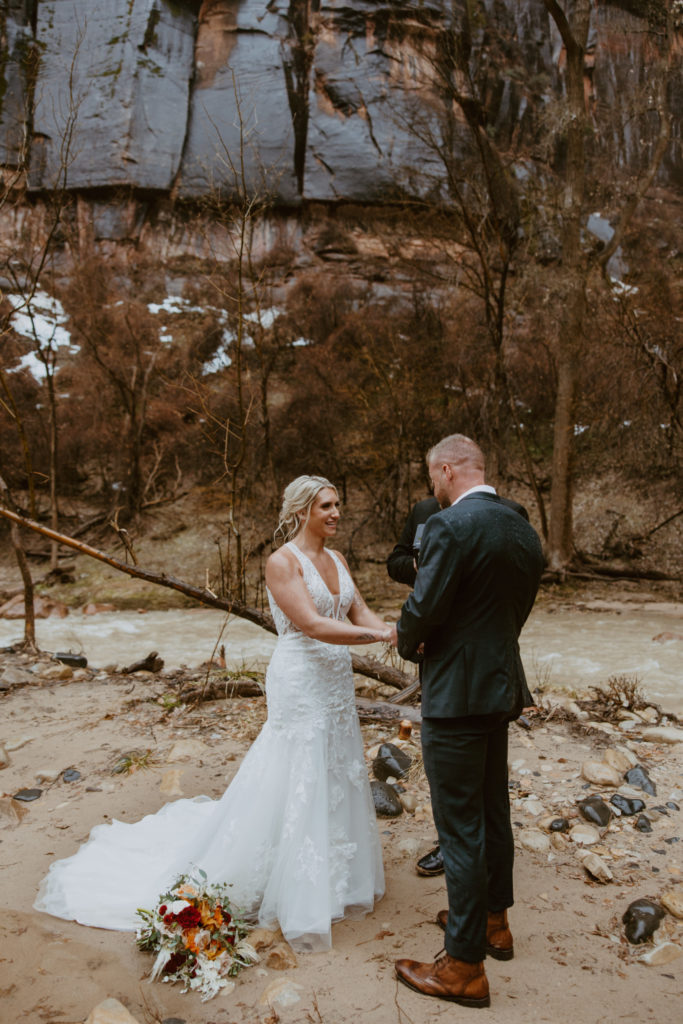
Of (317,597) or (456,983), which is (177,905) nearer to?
(456,983)

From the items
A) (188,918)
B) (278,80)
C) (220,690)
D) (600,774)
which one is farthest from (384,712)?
(278,80)

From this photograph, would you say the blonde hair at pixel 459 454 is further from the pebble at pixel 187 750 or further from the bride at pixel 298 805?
the pebble at pixel 187 750

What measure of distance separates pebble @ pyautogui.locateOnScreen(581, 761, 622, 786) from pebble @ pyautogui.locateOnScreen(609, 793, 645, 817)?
0.69 ft

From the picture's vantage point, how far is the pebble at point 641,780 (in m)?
4.38

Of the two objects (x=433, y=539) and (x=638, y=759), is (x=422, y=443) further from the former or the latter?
(x=433, y=539)

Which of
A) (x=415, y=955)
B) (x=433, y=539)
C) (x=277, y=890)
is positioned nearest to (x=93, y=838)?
(x=277, y=890)

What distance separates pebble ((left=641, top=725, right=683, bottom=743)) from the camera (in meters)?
5.24

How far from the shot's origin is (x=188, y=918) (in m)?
2.85

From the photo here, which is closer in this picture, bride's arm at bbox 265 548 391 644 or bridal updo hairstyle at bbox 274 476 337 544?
bride's arm at bbox 265 548 391 644

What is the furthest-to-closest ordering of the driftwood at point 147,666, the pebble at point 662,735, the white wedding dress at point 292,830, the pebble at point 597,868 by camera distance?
the driftwood at point 147,666
the pebble at point 662,735
the pebble at point 597,868
the white wedding dress at point 292,830

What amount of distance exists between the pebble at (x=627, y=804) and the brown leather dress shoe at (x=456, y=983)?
1.92 metres

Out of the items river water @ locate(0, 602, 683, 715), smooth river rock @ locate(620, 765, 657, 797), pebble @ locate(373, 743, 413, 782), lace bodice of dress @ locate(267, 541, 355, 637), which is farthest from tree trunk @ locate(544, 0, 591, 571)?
lace bodice of dress @ locate(267, 541, 355, 637)

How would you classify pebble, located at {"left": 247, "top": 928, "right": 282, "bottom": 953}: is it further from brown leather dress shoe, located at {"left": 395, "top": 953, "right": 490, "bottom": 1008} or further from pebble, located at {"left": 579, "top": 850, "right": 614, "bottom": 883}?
pebble, located at {"left": 579, "top": 850, "right": 614, "bottom": 883}

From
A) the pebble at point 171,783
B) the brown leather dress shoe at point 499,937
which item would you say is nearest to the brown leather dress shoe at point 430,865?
the brown leather dress shoe at point 499,937
